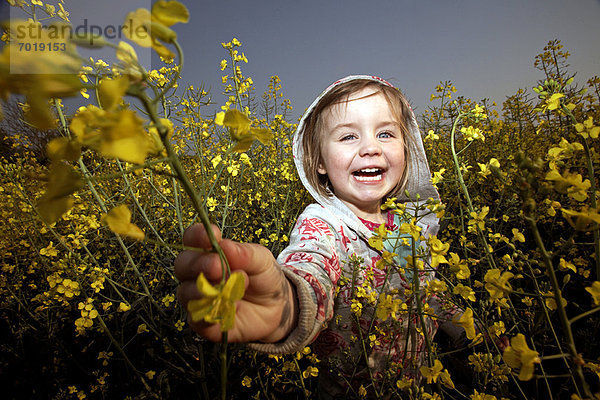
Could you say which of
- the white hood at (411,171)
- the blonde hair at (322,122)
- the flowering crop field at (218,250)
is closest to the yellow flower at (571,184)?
the flowering crop field at (218,250)

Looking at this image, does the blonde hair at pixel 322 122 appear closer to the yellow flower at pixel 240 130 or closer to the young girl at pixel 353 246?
the young girl at pixel 353 246

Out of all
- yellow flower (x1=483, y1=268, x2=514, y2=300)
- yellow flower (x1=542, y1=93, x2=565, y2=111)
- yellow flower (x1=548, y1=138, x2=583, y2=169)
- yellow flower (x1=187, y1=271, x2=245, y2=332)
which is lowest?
yellow flower (x1=483, y1=268, x2=514, y2=300)

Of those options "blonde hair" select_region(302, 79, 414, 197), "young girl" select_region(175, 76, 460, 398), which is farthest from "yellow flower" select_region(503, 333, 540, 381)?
"blonde hair" select_region(302, 79, 414, 197)

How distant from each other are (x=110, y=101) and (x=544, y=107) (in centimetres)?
119

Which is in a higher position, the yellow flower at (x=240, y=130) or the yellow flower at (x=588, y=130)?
the yellow flower at (x=588, y=130)

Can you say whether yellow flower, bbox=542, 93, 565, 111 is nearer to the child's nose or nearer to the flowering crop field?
the flowering crop field

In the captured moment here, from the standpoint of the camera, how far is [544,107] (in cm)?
93

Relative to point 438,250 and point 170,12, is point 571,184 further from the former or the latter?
point 170,12

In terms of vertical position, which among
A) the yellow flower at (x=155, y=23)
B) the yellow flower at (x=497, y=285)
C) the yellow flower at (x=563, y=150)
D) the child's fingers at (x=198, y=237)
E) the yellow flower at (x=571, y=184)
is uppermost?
the yellow flower at (x=155, y=23)

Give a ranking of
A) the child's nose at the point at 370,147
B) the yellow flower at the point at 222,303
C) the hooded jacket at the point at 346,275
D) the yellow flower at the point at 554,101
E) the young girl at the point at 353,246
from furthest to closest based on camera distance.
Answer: the child's nose at the point at 370,147
the hooded jacket at the point at 346,275
the young girl at the point at 353,246
the yellow flower at the point at 554,101
the yellow flower at the point at 222,303

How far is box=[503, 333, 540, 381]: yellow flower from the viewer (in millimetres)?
469

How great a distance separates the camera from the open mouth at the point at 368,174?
167 centimetres

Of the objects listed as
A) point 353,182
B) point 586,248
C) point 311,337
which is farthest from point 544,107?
point 586,248

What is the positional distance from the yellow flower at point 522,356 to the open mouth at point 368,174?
3.97 feet
